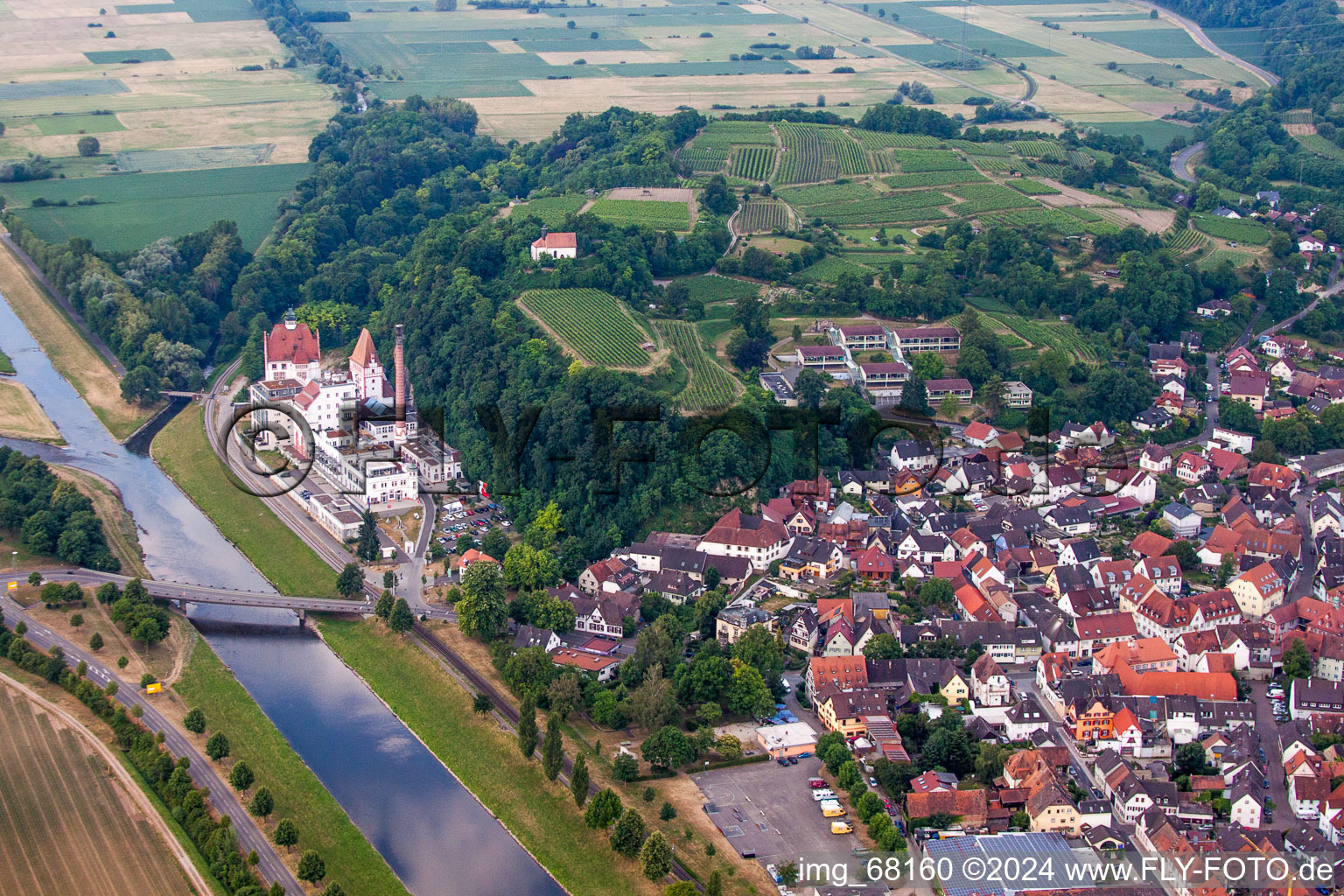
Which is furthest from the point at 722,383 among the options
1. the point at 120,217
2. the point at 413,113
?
the point at 413,113

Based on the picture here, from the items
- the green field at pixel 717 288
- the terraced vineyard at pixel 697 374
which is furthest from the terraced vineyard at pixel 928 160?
the terraced vineyard at pixel 697 374

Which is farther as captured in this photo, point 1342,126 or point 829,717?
point 1342,126

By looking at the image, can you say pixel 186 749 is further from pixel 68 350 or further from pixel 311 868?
pixel 68 350

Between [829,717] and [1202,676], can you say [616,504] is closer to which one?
[829,717]

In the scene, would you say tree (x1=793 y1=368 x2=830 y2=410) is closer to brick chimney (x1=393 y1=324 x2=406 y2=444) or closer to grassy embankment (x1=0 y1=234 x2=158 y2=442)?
brick chimney (x1=393 y1=324 x2=406 y2=444)

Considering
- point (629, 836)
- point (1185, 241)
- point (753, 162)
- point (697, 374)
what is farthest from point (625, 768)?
point (753, 162)

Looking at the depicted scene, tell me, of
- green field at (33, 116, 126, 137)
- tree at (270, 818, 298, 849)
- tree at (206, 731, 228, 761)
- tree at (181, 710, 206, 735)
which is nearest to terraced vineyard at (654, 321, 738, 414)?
tree at (181, 710, 206, 735)
